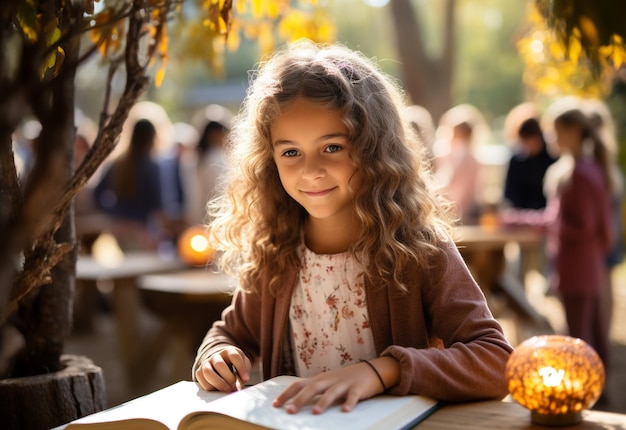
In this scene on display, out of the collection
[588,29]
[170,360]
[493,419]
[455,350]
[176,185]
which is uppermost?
[176,185]

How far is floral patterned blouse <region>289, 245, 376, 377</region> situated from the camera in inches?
75.3

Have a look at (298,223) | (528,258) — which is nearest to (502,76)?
(528,258)

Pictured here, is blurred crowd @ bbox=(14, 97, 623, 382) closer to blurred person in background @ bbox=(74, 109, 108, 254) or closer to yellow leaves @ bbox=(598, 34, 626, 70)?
blurred person in background @ bbox=(74, 109, 108, 254)

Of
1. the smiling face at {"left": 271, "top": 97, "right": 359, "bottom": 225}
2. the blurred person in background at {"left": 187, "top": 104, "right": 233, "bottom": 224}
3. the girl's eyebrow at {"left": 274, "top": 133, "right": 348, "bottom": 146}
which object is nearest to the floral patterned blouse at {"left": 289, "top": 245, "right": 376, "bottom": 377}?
the smiling face at {"left": 271, "top": 97, "right": 359, "bottom": 225}

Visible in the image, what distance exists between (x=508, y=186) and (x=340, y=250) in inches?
214

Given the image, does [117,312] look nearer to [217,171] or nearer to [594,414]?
[217,171]

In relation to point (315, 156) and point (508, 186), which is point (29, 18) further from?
point (508, 186)

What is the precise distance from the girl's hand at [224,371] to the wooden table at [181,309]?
3207 millimetres

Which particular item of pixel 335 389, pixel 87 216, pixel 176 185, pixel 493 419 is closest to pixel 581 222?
pixel 493 419

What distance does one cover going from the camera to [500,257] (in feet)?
21.7

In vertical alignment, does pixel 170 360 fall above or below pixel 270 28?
below

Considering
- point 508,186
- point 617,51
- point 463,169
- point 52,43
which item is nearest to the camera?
point 52,43

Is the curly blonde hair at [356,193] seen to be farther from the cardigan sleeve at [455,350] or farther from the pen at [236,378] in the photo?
the pen at [236,378]

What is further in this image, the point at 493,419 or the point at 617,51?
the point at 617,51
